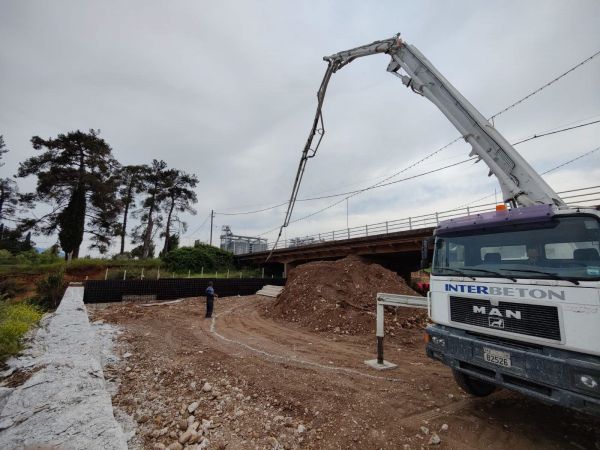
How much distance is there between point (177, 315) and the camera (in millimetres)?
13945

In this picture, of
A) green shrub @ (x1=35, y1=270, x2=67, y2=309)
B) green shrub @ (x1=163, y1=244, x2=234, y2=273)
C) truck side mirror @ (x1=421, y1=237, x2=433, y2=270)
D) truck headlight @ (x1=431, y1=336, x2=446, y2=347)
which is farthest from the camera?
green shrub @ (x1=163, y1=244, x2=234, y2=273)

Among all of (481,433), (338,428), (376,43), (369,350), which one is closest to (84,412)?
(338,428)

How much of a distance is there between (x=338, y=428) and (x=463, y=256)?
3299 millimetres

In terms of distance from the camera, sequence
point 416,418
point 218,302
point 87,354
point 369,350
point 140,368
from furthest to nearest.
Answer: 1. point 218,302
2. point 369,350
3. point 140,368
4. point 87,354
5. point 416,418

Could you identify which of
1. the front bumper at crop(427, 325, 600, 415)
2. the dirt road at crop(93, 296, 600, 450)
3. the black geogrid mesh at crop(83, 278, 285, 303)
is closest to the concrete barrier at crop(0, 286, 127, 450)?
the dirt road at crop(93, 296, 600, 450)

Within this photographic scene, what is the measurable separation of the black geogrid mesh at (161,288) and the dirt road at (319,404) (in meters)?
11.8

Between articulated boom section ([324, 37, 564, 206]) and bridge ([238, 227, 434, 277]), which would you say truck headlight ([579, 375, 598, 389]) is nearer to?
articulated boom section ([324, 37, 564, 206])

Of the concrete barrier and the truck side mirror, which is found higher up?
the truck side mirror

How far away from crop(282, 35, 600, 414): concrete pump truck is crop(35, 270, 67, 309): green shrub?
18.1 meters

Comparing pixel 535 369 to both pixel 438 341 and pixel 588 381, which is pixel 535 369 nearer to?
pixel 588 381

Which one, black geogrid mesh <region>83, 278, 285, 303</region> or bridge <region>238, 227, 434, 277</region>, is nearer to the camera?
black geogrid mesh <region>83, 278, 285, 303</region>

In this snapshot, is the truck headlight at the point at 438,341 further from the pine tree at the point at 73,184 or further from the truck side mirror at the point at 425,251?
the pine tree at the point at 73,184

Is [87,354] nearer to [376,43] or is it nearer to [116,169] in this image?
[376,43]

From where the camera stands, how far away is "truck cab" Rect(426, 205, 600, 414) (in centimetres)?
331
